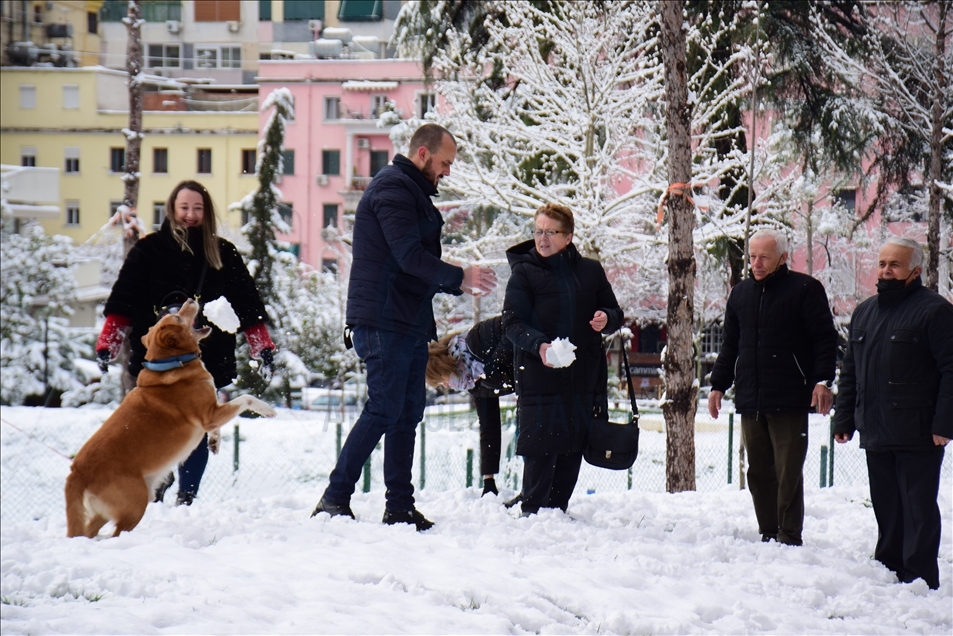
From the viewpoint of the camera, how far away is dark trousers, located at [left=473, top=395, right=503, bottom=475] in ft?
22.3

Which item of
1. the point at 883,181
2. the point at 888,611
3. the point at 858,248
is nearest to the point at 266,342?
the point at 888,611

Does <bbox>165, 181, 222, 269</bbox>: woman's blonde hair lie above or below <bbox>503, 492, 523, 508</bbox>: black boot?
above

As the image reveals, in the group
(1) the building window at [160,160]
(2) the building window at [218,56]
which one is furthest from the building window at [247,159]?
(2) the building window at [218,56]

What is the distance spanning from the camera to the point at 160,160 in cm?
4588

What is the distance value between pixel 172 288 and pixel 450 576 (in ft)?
8.22

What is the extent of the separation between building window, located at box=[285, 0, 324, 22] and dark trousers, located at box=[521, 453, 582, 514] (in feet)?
112

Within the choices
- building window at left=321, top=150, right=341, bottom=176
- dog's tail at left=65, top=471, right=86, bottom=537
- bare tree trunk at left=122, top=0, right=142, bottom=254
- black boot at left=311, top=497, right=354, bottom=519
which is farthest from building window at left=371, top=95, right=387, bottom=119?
dog's tail at left=65, top=471, right=86, bottom=537

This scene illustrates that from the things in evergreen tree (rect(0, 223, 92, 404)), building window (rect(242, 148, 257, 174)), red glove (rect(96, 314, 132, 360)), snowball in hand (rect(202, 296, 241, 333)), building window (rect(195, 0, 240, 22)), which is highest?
building window (rect(195, 0, 240, 22))

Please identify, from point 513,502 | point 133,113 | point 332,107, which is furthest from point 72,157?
point 513,502

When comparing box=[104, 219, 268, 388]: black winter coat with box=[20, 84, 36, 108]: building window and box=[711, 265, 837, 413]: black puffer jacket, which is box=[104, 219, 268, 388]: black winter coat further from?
box=[20, 84, 36, 108]: building window

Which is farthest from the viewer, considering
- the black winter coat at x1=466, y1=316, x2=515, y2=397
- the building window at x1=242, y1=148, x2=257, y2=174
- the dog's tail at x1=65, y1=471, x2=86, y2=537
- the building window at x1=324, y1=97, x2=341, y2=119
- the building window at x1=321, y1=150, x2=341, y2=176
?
the building window at x1=242, y1=148, x2=257, y2=174

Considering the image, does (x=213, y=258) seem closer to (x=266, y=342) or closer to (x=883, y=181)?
(x=266, y=342)

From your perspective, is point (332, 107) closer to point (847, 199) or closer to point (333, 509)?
point (847, 199)

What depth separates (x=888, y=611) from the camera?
467 cm
